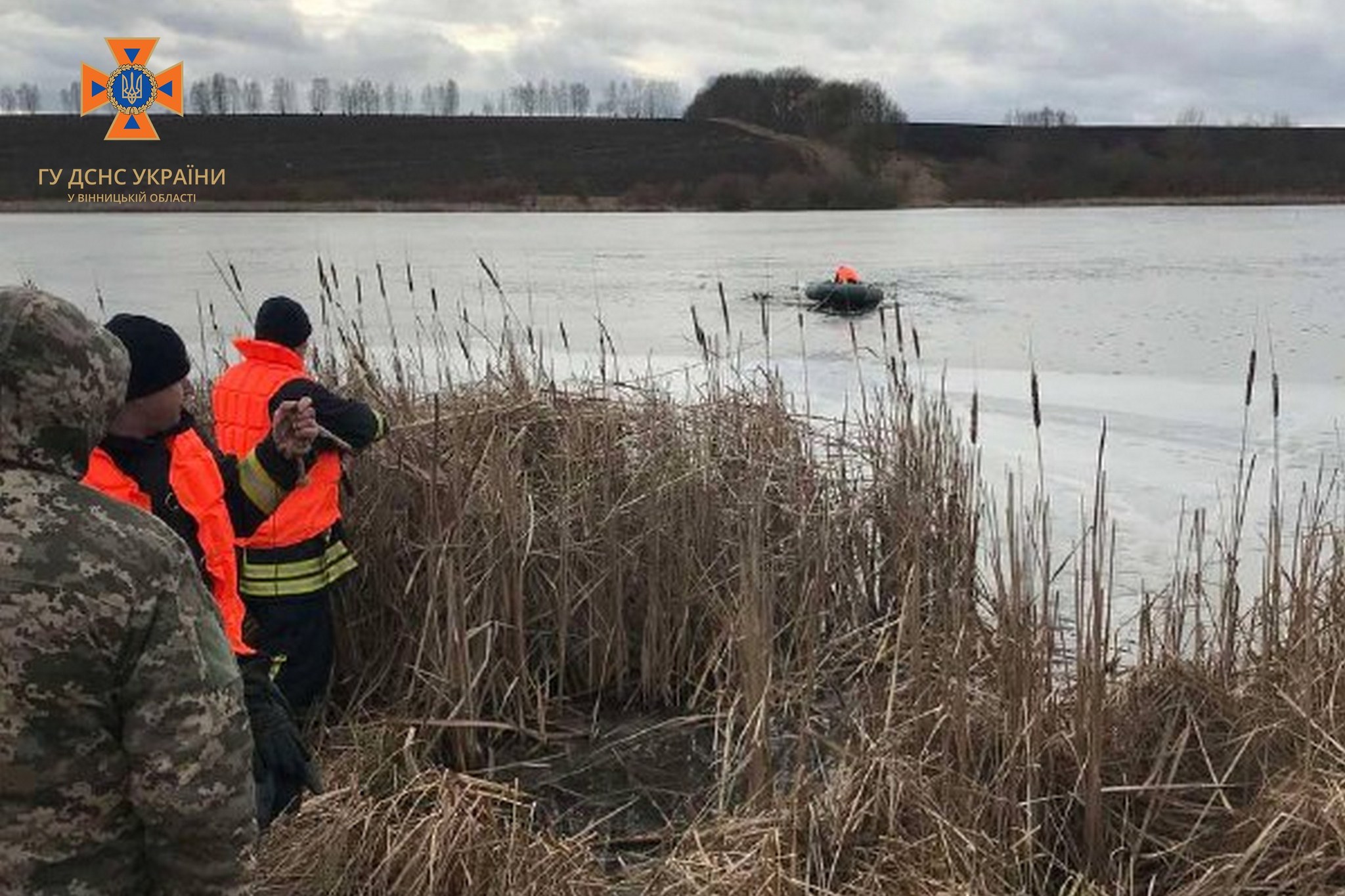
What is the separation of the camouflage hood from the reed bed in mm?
1864

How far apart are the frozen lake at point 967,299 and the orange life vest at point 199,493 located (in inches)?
153

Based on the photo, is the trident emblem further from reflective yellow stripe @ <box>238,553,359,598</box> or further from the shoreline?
reflective yellow stripe @ <box>238,553,359,598</box>

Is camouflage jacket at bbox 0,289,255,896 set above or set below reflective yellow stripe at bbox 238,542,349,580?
above

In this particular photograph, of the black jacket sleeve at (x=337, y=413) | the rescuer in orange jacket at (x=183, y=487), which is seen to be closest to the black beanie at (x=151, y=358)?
the rescuer in orange jacket at (x=183, y=487)

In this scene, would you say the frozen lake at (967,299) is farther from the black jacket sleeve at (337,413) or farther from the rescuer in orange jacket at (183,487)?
the rescuer in orange jacket at (183,487)

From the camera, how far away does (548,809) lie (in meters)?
4.05

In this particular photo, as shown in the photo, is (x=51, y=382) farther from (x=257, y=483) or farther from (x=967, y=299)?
(x=967, y=299)

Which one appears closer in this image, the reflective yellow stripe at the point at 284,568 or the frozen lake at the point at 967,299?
the reflective yellow stripe at the point at 284,568

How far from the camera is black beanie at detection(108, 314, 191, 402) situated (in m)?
2.65

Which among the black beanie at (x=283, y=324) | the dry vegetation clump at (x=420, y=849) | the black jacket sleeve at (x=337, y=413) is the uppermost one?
the black beanie at (x=283, y=324)

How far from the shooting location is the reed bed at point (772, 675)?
325 cm

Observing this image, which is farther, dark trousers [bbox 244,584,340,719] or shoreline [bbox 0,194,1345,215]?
shoreline [bbox 0,194,1345,215]

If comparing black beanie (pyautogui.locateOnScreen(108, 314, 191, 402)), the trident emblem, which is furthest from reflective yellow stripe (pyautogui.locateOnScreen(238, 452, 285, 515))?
the trident emblem

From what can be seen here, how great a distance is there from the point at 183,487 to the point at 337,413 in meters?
1.06
